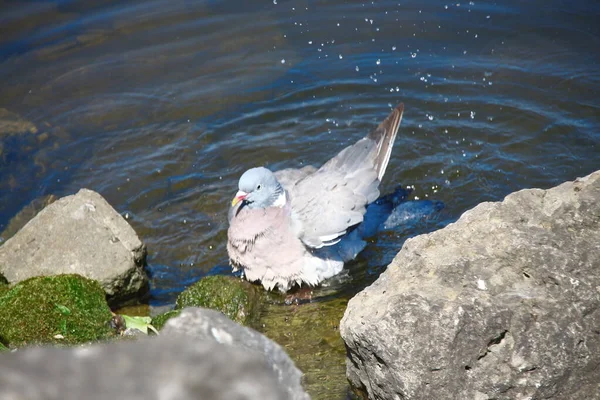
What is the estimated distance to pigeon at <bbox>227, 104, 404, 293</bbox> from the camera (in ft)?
18.9

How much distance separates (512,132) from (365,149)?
1.85 meters

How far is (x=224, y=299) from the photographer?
16.9ft

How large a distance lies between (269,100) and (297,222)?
2.71m

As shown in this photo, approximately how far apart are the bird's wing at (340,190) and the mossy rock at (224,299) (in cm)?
78

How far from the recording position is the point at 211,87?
852cm

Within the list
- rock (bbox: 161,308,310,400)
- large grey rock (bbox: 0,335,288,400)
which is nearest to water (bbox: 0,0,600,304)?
rock (bbox: 161,308,310,400)

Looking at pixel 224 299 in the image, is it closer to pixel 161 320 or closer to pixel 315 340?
pixel 161 320

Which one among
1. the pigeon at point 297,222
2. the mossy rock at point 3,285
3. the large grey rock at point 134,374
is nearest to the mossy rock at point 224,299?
the pigeon at point 297,222

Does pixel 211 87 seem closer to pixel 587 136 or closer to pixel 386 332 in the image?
pixel 587 136

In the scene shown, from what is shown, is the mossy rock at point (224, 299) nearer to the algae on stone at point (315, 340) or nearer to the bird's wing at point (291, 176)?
the algae on stone at point (315, 340)

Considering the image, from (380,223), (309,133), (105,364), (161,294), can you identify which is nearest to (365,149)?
(380,223)

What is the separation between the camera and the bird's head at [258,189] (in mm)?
5742

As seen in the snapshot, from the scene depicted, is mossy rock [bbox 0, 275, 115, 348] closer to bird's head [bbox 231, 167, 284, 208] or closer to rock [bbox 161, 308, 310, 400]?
bird's head [bbox 231, 167, 284, 208]

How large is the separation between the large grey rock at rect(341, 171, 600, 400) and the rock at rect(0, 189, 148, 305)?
2.35 m
